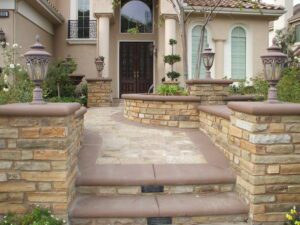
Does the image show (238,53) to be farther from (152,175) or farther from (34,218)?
(34,218)

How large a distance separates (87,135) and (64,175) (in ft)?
8.84

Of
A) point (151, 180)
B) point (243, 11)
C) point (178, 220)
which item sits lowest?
point (178, 220)

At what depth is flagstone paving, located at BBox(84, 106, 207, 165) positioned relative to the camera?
570 centimetres

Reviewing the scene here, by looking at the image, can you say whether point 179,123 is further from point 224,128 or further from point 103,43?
point 103,43

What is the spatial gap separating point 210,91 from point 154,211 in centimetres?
396

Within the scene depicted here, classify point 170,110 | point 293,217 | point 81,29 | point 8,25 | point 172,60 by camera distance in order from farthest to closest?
point 81,29 → point 172,60 → point 8,25 → point 170,110 → point 293,217

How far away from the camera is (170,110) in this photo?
782 centimetres

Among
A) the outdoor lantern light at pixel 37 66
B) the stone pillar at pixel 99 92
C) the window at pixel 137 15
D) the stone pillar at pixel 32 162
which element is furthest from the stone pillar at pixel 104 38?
the stone pillar at pixel 32 162

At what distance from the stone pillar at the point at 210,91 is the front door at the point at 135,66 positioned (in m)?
7.78

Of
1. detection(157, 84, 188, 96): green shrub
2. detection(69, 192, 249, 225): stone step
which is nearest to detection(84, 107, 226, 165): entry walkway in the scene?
Result: detection(69, 192, 249, 225): stone step

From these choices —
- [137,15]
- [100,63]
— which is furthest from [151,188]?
[137,15]

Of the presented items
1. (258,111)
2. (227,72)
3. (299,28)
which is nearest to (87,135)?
(258,111)

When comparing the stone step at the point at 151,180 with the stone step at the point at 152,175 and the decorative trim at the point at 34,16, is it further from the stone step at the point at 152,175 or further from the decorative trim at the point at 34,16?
the decorative trim at the point at 34,16

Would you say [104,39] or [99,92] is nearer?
[99,92]
